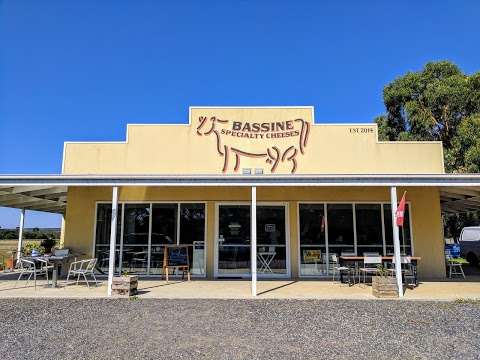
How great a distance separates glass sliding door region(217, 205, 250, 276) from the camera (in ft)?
42.3

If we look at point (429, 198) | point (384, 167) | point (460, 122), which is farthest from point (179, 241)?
point (460, 122)

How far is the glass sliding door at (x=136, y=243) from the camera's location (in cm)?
1298

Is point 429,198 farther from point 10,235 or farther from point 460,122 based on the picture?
point 10,235

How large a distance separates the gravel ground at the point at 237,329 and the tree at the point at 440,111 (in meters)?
16.1

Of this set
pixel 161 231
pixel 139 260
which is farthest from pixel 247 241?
pixel 139 260

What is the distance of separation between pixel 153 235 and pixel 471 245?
49.4 feet

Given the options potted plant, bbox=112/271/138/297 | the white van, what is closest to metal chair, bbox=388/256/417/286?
potted plant, bbox=112/271/138/297

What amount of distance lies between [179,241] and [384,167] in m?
7.31

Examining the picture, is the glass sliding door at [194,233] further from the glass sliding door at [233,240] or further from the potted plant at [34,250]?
the potted plant at [34,250]

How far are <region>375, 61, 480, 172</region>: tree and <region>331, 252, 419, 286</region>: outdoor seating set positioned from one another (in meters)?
12.1

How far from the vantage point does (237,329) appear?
22.2 ft

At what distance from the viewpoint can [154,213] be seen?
13094 mm

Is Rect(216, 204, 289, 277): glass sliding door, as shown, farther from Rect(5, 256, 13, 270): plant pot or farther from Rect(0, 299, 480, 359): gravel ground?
Rect(5, 256, 13, 270): plant pot

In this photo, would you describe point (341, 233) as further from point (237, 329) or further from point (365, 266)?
point (237, 329)
